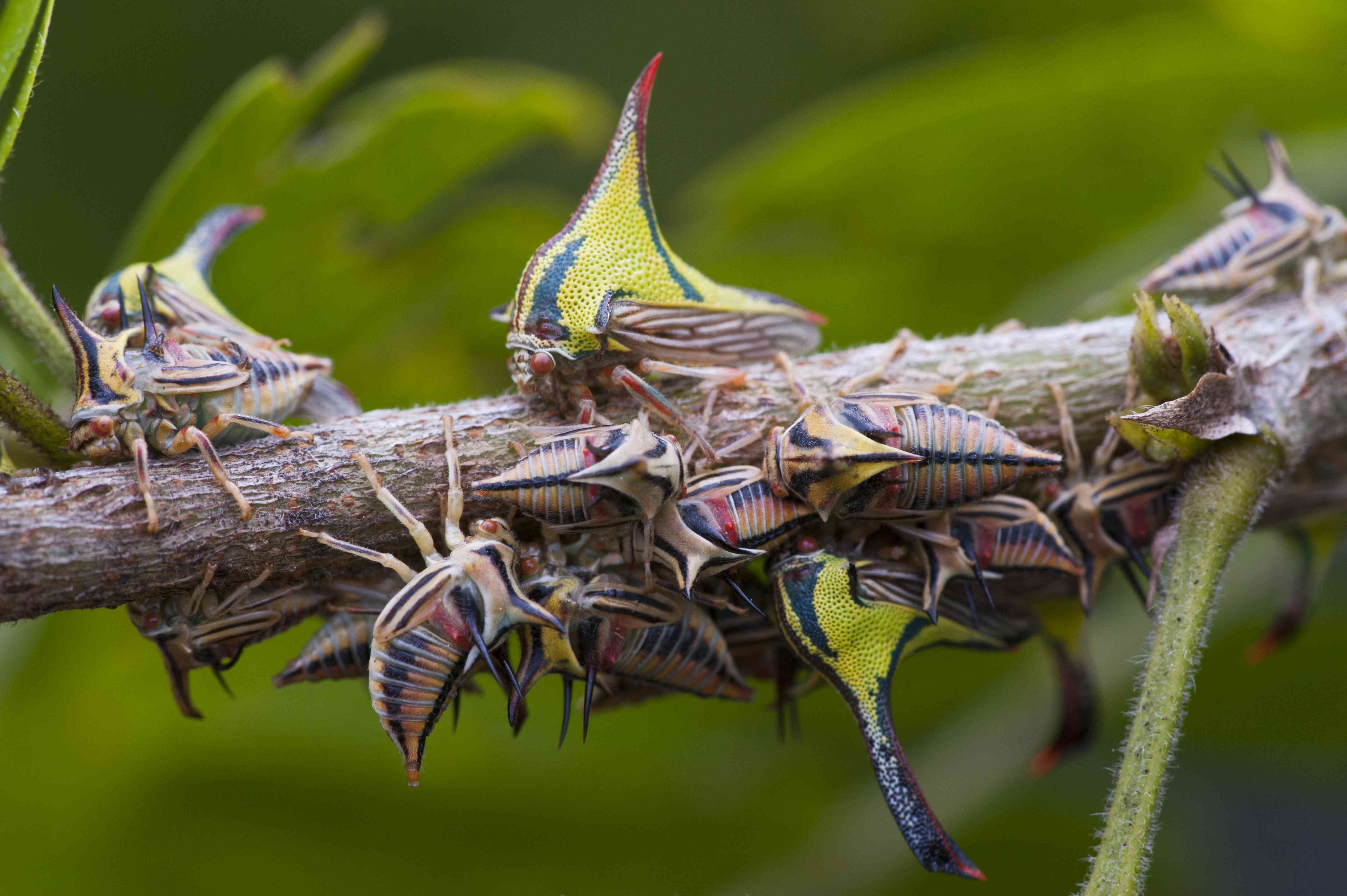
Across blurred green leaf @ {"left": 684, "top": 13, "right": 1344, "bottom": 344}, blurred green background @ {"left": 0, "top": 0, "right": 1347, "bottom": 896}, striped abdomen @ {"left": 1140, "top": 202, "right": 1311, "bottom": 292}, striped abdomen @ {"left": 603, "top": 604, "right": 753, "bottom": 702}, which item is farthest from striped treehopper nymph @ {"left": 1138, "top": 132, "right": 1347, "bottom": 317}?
striped abdomen @ {"left": 603, "top": 604, "right": 753, "bottom": 702}

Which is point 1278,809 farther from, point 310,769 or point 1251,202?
point 310,769

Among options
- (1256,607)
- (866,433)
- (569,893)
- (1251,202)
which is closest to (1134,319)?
(1251,202)

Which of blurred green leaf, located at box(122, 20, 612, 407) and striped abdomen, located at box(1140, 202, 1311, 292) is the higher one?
blurred green leaf, located at box(122, 20, 612, 407)

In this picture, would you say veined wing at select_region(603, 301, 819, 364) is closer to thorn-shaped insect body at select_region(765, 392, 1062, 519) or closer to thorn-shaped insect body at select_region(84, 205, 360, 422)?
thorn-shaped insect body at select_region(765, 392, 1062, 519)

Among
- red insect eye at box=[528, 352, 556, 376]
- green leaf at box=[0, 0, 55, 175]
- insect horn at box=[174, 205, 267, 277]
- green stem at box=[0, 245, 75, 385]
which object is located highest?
green leaf at box=[0, 0, 55, 175]

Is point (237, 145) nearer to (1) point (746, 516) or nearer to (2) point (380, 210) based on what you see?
(2) point (380, 210)

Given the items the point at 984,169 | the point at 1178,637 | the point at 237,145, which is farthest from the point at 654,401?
the point at 984,169

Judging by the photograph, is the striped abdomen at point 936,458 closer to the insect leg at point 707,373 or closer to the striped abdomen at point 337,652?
the insect leg at point 707,373
